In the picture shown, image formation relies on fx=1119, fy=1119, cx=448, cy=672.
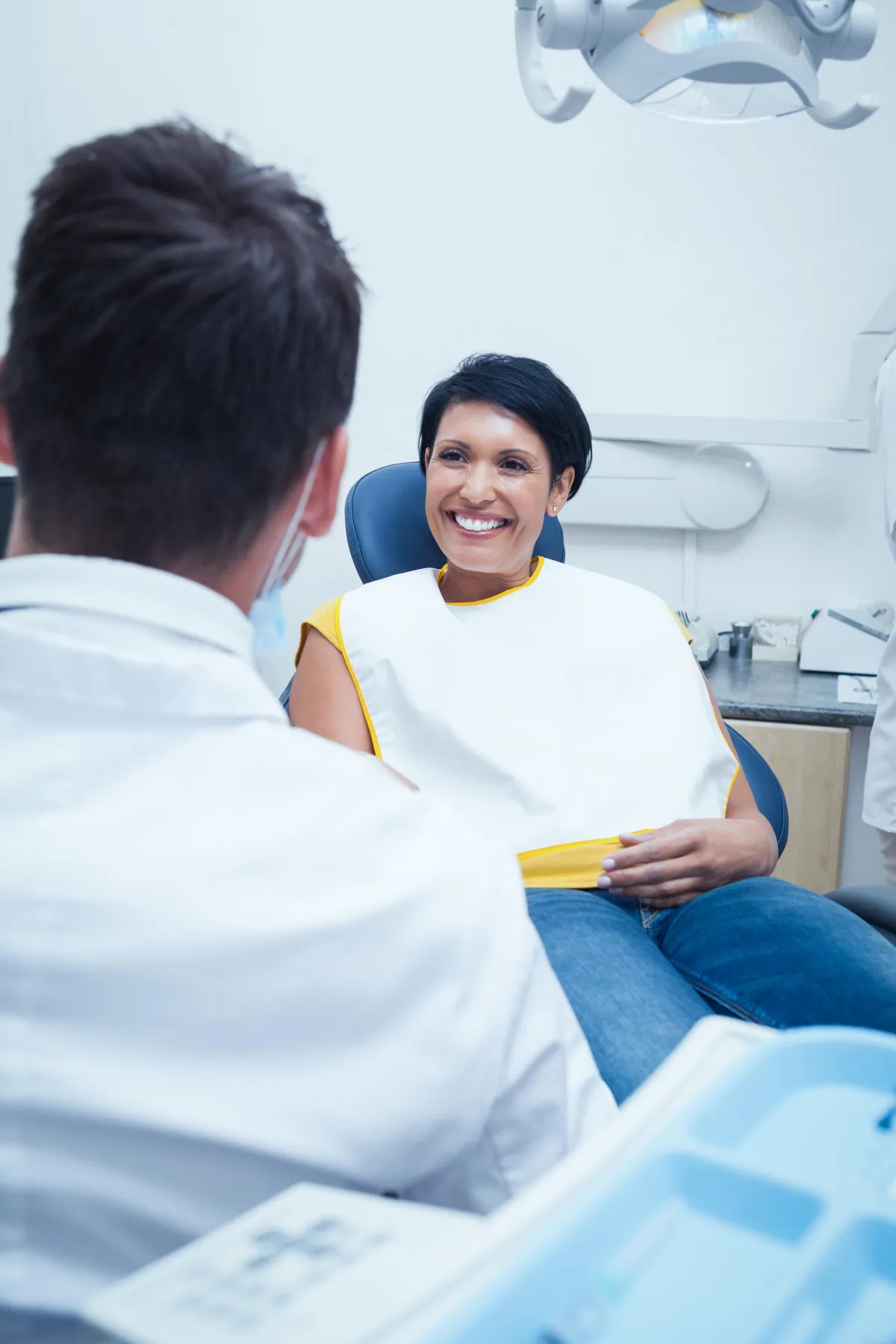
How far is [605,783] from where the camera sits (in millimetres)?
1620

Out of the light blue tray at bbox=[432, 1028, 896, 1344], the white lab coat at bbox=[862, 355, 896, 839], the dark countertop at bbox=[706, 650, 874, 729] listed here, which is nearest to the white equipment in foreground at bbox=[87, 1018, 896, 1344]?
the light blue tray at bbox=[432, 1028, 896, 1344]

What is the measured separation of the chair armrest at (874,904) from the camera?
56.5 inches

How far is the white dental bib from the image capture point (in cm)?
157

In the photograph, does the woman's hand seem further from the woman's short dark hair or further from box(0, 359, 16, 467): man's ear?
box(0, 359, 16, 467): man's ear

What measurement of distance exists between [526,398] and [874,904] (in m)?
0.92

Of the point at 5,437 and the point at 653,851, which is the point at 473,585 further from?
the point at 5,437

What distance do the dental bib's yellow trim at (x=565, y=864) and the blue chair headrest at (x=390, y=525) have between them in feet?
1.88

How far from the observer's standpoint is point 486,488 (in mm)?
1771

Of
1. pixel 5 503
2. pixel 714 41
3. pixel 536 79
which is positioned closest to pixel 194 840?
pixel 714 41

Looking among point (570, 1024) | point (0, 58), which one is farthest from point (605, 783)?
Answer: point (0, 58)

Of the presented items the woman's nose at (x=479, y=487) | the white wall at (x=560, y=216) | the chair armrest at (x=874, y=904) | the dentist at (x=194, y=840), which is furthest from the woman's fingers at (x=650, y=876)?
the white wall at (x=560, y=216)

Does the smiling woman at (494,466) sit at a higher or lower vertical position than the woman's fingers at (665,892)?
higher

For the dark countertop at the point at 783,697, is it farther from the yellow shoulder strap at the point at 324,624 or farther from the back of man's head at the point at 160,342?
the back of man's head at the point at 160,342

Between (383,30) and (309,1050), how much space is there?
9.63ft
